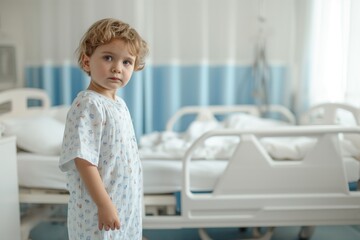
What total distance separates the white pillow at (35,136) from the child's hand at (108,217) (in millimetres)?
834

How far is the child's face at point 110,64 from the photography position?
102cm

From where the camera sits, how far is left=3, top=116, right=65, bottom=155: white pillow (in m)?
1.71

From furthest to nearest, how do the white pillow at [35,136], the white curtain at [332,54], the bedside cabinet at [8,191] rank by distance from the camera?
the white curtain at [332,54] < the white pillow at [35,136] < the bedside cabinet at [8,191]

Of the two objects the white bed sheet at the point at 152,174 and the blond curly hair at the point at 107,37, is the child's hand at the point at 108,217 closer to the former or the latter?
the blond curly hair at the point at 107,37

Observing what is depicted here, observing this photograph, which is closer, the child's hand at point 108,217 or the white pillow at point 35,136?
the child's hand at point 108,217

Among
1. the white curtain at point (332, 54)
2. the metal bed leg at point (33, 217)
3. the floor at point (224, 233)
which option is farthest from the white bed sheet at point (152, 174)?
the white curtain at point (332, 54)

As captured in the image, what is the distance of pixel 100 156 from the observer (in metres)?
1.03

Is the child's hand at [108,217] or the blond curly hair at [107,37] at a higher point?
the blond curly hair at [107,37]

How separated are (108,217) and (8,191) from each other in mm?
751

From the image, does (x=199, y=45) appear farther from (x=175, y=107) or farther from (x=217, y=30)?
(x=175, y=107)

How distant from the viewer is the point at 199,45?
2689 millimetres

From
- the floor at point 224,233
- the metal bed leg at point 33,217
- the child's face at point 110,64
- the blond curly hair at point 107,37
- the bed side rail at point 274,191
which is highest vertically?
the blond curly hair at point 107,37

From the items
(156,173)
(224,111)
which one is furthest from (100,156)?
(224,111)

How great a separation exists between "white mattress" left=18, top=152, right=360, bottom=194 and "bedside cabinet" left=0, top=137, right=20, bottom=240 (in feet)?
0.31
